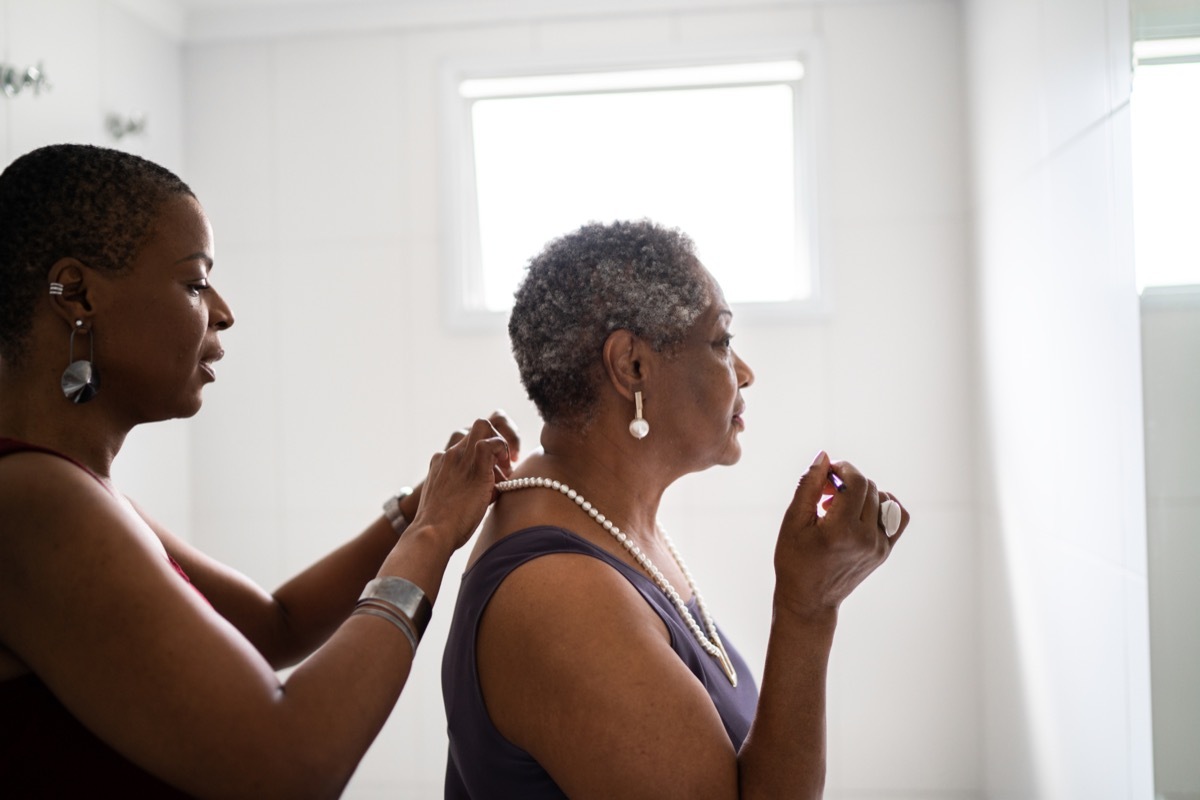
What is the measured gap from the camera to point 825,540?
1.07 metres

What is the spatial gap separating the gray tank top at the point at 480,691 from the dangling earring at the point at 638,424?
0.57 ft

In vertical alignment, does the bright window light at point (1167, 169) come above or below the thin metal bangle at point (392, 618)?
above

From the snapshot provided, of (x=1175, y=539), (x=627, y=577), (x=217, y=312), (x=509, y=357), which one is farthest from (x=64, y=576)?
(x=509, y=357)

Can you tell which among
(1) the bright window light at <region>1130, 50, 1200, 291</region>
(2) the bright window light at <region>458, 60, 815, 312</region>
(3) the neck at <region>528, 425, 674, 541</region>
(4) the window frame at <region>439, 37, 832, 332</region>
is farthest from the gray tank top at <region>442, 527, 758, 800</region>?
(2) the bright window light at <region>458, 60, 815, 312</region>

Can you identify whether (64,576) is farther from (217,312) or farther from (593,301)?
(593,301)

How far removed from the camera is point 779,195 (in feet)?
9.53

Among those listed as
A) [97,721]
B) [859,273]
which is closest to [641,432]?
[97,721]

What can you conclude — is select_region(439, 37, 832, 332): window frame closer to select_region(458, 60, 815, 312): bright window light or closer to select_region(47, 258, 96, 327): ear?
select_region(458, 60, 815, 312): bright window light

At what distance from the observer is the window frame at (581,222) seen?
2760 mm

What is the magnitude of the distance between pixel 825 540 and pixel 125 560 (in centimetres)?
69

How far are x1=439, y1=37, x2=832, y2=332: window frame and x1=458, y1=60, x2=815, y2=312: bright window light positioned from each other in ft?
0.07

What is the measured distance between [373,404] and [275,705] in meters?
2.10

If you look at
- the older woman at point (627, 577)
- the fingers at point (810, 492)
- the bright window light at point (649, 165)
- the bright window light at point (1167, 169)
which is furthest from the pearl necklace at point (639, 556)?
the bright window light at point (649, 165)

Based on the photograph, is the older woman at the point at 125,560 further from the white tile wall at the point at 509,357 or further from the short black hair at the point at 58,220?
the white tile wall at the point at 509,357
